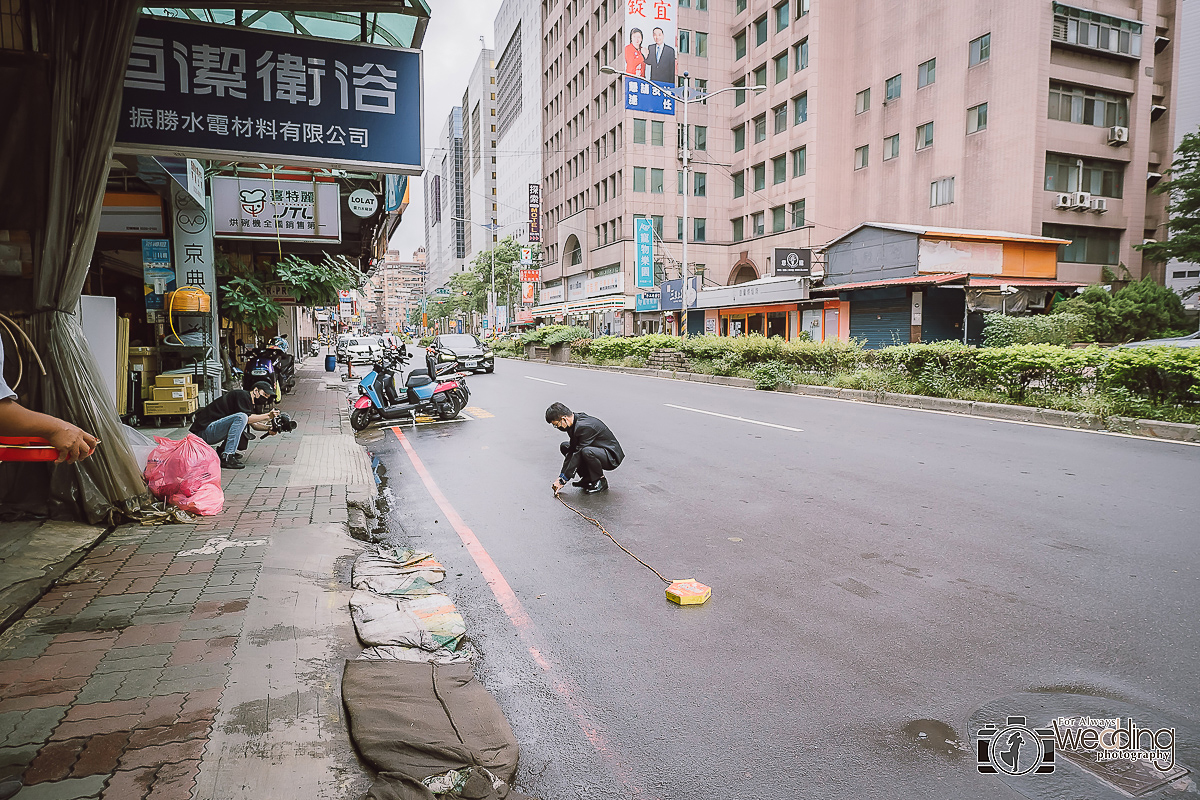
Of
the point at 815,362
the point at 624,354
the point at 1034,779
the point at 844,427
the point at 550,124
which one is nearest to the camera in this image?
the point at 1034,779

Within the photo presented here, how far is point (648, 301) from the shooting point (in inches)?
1790

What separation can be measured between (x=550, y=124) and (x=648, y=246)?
31545 millimetres

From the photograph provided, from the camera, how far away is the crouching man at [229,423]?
820cm

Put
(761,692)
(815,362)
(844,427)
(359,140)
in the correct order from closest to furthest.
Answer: (761,692)
(359,140)
(844,427)
(815,362)

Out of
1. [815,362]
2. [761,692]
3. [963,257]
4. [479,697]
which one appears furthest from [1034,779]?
[963,257]

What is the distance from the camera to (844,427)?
37.3ft

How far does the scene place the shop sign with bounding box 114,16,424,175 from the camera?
5.43 m

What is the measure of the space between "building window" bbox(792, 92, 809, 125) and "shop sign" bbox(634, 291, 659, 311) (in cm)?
1299

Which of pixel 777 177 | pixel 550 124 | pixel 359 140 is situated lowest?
pixel 359 140

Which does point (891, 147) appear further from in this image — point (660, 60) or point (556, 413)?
point (556, 413)

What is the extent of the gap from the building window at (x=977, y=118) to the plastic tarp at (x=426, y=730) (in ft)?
120

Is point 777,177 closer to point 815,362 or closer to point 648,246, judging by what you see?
point 648,246

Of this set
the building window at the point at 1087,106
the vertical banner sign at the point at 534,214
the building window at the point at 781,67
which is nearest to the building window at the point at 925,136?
the building window at the point at 1087,106

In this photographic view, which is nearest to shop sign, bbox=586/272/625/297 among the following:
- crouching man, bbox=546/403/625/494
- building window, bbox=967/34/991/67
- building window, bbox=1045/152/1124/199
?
building window, bbox=967/34/991/67
